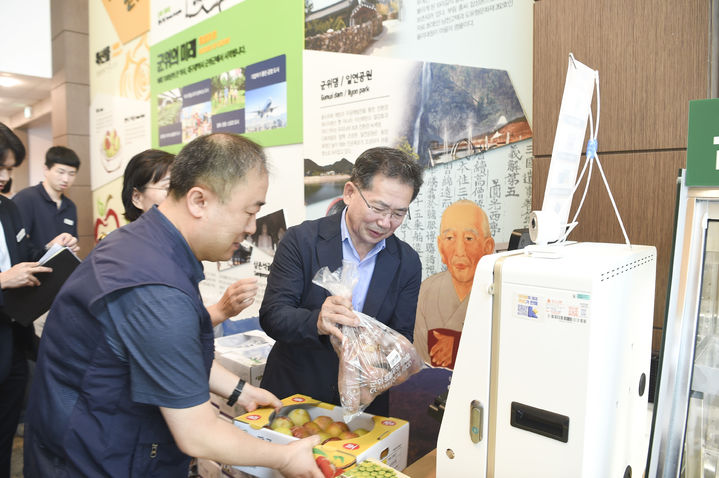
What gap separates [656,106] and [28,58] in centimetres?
427

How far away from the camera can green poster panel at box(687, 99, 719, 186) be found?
3.08ft

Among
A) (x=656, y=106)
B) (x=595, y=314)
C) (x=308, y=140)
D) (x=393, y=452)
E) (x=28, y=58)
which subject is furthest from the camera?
(x=28, y=58)

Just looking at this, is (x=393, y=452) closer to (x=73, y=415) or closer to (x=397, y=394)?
(x=73, y=415)

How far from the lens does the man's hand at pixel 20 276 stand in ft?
7.06

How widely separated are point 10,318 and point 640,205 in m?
2.48

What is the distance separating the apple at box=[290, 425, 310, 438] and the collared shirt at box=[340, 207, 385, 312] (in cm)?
52

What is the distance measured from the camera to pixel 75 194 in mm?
5656

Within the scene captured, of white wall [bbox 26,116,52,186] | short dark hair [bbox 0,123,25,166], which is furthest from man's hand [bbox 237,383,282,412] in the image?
white wall [bbox 26,116,52,186]

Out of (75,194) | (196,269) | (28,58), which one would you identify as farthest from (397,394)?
(75,194)

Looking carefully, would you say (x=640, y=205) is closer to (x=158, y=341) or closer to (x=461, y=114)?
(x=461, y=114)

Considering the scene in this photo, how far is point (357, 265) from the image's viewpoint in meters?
1.67

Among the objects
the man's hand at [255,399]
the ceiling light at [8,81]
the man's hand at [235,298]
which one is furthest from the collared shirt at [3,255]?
the ceiling light at [8,81]

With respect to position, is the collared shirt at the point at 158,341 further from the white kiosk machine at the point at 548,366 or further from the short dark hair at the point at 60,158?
the short dark hair at the point at 60,158

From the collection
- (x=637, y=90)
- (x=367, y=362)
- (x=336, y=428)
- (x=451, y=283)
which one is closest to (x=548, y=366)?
(x=367, y=362)
